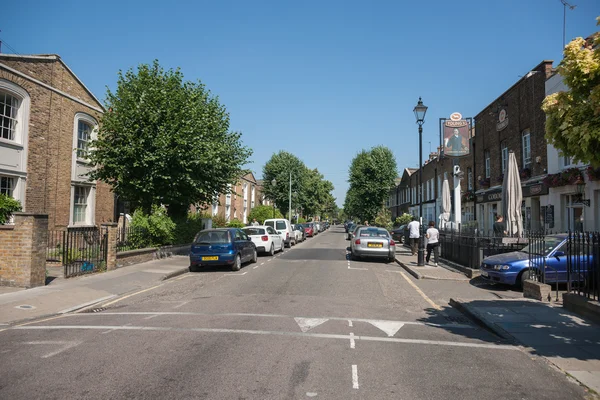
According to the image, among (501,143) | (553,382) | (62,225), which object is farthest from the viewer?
(501,143)

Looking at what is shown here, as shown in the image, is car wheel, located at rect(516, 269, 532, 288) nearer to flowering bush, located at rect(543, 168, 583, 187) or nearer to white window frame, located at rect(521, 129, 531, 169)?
flowering bush, located at rect(543, 168, 583, 187)

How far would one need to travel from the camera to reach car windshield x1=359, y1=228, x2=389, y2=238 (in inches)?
739

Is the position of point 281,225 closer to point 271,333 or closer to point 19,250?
point 19,250

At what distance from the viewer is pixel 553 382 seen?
4809 mm

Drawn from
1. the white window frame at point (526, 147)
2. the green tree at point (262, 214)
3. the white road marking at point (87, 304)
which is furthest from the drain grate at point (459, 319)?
the green tree at point (262, 214)

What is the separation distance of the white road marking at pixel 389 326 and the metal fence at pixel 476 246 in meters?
7.26

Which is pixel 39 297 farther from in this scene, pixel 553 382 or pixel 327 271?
pixel 553 382

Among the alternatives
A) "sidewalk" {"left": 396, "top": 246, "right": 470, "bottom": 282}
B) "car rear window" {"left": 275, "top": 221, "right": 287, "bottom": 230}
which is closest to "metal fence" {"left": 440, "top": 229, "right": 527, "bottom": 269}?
"sidewalk" {"left": 396, "top": 246, "right": 470, "bottom": 282}

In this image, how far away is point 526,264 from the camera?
11086 mm

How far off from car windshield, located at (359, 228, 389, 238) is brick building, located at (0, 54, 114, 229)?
42.8 ft

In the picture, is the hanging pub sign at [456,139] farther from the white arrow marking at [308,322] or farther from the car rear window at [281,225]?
the white arrow marking at [308,322]

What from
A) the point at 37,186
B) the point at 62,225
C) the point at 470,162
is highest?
the point at 470,162

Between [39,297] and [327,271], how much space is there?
8785mm

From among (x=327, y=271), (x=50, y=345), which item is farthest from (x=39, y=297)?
(x=327, y=271)
